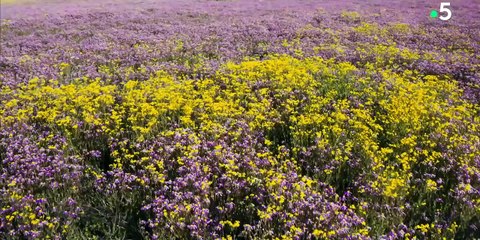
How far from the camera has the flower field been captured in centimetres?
451

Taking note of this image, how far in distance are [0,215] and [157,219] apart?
190cm

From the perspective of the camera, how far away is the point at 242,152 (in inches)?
230

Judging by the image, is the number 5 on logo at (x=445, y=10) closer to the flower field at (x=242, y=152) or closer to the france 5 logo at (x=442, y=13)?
the france 5 logo at (x=442, y=13)

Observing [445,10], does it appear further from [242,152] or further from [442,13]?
[242,152]

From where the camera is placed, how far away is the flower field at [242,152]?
177 inches

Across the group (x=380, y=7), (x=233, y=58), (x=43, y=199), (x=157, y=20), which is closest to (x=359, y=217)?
(x=43, y=199)

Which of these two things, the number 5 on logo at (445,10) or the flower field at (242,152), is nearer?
the flower field at (242,152)

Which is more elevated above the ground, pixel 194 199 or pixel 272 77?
pixel 272 77

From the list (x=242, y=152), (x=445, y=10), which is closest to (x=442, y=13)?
(x=445, y=10)

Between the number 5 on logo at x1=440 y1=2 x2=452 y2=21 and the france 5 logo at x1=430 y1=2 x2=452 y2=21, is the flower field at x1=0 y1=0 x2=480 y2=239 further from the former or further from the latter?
the france 5 logo at x1=430 y1=2 x2=452 y2=21

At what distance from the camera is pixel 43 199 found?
466 cm

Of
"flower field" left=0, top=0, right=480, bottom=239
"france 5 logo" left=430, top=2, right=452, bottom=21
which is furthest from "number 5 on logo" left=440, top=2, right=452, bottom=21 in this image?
"flower field" left=0, top=0, right=480, bottom=239

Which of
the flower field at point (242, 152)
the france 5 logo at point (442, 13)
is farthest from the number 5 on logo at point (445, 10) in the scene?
the flower field at point (242, 152)

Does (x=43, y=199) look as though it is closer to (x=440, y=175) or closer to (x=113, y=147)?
(x=113, y=147)
